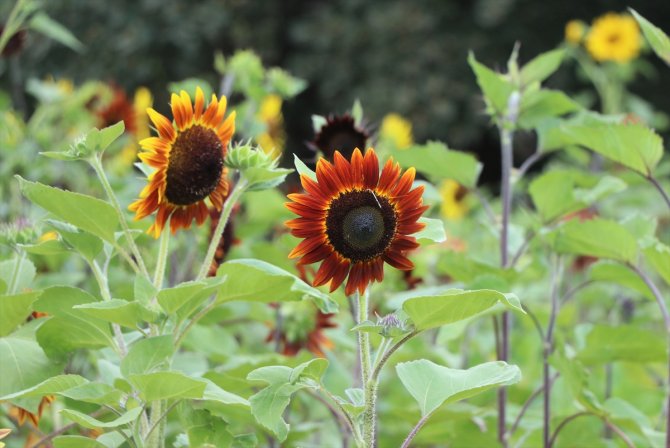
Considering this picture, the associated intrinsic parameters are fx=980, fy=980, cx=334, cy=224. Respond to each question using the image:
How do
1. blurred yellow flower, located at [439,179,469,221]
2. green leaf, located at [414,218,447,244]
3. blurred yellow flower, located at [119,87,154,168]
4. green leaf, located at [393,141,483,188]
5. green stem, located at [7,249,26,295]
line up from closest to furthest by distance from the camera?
1. green leaf, located at [414,218,447,244]
2. green stem, located at [7,249,26,295]
3. green leaf, located at [393,141,483,188]
4. blurred yellow flower, located at [119,87,154,168]
5. blurred yellow flower, located at [439,179,469,221]

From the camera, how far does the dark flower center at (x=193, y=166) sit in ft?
3.42

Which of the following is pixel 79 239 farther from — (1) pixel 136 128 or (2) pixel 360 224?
(1) pixel 136 128

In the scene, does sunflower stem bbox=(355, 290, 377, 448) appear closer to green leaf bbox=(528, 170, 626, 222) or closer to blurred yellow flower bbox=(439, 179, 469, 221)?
green leaf bbox=(528, 170, 626, 222)

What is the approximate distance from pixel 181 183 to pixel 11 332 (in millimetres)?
310

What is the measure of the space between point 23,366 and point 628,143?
2.75ft

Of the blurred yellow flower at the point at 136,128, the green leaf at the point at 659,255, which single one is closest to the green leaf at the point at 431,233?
the green leaf at the point at 659,255

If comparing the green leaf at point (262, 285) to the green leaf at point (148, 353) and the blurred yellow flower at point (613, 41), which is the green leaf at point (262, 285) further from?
the blurred yellow flower at point (613, 41)

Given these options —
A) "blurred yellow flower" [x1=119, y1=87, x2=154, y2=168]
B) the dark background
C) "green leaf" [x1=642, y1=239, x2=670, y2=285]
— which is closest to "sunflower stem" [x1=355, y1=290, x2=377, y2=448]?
"green leaf" [x1=642, y1=239, x2=670, y2=285]

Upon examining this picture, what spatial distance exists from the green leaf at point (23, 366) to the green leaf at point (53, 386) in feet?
0.38

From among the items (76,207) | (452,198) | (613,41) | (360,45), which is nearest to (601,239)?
(76,207)

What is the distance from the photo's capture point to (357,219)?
0.97 m

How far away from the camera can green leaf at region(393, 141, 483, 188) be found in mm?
1561

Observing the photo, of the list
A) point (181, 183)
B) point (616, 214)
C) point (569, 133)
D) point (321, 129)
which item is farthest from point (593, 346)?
point (616, 214)

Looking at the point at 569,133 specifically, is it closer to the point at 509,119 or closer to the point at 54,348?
the point at 509,119
